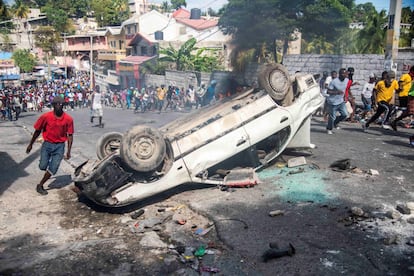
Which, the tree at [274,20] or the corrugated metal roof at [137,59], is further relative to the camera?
the corrugated metal roof at [137,59]

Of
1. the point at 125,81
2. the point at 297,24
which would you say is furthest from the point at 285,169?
the point at 125,81

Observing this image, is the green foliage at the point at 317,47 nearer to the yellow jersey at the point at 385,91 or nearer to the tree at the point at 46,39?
the yellow jersey at the point at 385,91

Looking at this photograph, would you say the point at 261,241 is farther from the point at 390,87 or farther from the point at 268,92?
the point at 390,87

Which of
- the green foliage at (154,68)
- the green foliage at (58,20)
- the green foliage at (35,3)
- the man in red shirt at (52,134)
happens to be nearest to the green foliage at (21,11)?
the green foliage at (58,20)

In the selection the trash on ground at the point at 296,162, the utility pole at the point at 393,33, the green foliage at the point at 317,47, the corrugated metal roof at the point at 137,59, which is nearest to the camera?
the trash on ground at the point at 296,162

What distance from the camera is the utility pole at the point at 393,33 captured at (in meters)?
11.8

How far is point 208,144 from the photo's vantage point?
17.9 feet

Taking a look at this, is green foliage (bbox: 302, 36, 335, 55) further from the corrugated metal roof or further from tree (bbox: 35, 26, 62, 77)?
tree (bbox: 35, 26, 62, 77)

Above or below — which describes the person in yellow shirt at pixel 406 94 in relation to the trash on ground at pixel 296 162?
above

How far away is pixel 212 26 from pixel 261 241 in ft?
114

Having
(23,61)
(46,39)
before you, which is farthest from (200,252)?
(46,39)

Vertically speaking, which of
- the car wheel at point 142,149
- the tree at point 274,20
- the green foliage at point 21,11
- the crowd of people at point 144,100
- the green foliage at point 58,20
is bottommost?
the crowd of people at point 144,100

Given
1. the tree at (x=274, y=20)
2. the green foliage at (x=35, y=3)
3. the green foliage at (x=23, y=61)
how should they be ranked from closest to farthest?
the tree at (x=274, y=20)
the green foliage at (x=23, y=61)
the green foliage at (x=35, y=3)

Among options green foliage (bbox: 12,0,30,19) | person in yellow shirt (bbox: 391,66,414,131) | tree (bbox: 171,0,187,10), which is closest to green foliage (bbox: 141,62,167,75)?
person in yellow shirt (bbox: 391,66,414,131)
